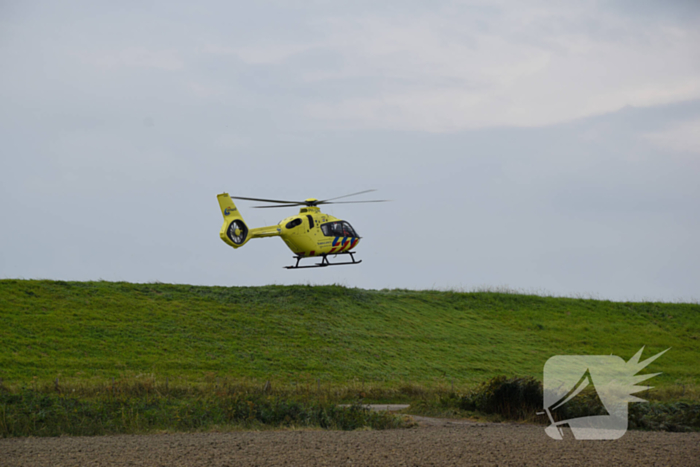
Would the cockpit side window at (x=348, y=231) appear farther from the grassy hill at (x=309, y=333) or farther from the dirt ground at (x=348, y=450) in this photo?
the dirt ground at (x=348, y=450)

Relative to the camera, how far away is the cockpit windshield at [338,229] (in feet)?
116

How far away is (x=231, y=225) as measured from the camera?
31.0 m

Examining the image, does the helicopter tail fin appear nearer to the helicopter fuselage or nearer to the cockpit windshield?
the helicopter fuselage

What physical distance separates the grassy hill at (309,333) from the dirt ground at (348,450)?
14.4m

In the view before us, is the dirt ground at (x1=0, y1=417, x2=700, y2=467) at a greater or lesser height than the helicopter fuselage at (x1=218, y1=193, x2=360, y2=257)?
lesser

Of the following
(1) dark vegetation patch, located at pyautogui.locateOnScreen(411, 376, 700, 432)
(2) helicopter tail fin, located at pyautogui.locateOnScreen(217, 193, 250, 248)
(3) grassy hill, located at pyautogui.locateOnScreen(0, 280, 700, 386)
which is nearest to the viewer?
(1) dark vegetation patch, located at pyautogui.locateOnScreen(411, 376, 700, 432)

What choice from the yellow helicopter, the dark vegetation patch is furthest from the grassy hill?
the dark vegetation patch

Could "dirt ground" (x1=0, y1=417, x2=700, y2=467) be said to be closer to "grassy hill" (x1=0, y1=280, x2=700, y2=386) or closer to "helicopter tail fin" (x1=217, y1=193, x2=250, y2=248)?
"grassy hill" (x1=0, y1=280, x2=700, y2=386)

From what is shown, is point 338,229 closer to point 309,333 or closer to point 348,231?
point 348,231

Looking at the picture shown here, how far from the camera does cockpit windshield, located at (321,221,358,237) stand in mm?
35375

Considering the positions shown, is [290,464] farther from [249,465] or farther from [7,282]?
[7,282]

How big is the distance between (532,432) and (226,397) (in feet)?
24.4

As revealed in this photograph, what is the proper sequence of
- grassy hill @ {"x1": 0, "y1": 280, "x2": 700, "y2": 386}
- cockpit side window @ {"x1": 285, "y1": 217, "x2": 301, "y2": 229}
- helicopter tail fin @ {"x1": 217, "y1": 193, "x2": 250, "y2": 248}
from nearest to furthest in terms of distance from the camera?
grassy hill @ {"x1": 0, "y1": 280, "x2": 700, "y2": 386} < helicopter tail fin @ {"x1": 217, "y1": 193, "x2": 250, "y2": 248} < cockpit side window @ {"x1": 285, "y1": 217, "x2": 301, "y2": 229}

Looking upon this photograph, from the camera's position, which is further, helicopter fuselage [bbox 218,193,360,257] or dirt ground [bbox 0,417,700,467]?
helicopter fuselage [bbox 218,193,360,257]
